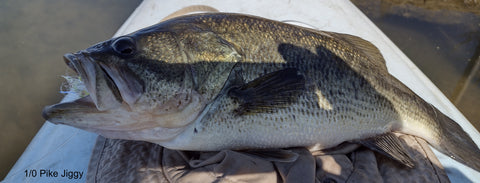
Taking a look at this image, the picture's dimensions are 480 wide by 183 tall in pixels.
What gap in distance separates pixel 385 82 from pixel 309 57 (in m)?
0.50

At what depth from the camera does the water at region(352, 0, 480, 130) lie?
11.6ft

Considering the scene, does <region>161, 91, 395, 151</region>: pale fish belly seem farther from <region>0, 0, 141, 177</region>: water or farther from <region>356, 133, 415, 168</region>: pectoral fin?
<region>0, 0, 141, 177</region>: water

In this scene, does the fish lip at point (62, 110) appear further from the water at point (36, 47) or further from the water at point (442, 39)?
the water at point (442, 39)

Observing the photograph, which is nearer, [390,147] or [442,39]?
[390,147]

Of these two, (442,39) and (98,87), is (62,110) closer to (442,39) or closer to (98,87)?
(98,87)

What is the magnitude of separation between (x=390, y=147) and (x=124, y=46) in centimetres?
146

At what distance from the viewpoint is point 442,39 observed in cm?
408

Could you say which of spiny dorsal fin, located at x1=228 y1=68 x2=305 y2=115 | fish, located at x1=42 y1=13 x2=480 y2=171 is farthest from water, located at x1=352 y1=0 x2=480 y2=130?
spiny dorsal fin, located at x1=228 y1=68 x2=305 y2=115

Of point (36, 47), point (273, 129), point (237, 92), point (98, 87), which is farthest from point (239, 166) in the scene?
point (36, 47)

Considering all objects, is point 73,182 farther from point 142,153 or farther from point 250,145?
point 250,145

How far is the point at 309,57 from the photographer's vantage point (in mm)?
1410

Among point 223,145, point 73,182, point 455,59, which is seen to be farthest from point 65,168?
point 455,59

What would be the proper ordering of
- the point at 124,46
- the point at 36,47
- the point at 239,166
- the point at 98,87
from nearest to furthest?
1. the point at 98,87
2. the point at 124,46
3. the point at 239,166
4. the point at 36,47

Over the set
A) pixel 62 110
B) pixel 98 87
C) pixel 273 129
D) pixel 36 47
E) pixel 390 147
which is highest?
pixel 98 87
